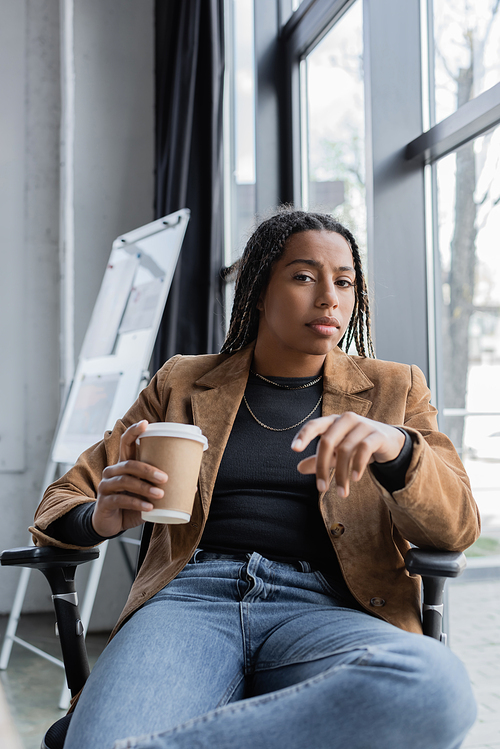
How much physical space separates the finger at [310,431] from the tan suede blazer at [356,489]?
17 cm

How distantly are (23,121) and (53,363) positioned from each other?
4.41ft

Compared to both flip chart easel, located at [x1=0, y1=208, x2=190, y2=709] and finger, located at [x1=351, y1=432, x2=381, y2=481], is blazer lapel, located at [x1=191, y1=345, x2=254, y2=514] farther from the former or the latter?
flip chart easel, located at [x1=0, y1=208, x2=190, y2=709]

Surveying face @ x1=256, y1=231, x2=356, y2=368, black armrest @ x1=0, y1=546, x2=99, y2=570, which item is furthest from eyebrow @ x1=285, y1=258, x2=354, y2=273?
black armrest @ x1=0, y1=546, x2=99, y2=570

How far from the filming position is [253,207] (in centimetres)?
306

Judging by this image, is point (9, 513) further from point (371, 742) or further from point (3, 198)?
point (371, 742)

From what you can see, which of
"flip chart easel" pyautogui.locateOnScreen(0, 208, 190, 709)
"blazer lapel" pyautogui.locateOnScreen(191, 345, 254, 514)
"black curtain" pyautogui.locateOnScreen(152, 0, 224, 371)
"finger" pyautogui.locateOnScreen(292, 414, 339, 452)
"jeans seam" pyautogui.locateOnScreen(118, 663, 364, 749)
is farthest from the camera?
"black curtain" pyautogui.locateOnScreen(152, 0, 224, 371)

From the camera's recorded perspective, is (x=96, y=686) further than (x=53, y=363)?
No

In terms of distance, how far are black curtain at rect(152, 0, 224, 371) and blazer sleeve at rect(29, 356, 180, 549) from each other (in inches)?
49.9

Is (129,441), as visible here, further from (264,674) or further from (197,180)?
(197,180)

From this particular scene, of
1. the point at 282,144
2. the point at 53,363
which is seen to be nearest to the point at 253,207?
the point at 282,144

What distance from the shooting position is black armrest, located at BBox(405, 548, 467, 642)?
1068mm

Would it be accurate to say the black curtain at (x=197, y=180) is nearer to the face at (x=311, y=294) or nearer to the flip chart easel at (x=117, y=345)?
the flip chart easel at (x=117, y=345)

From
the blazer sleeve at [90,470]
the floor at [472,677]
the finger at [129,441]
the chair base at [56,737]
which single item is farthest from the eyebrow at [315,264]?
the floor at [472,677]

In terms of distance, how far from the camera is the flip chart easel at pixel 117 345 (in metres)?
2.61
